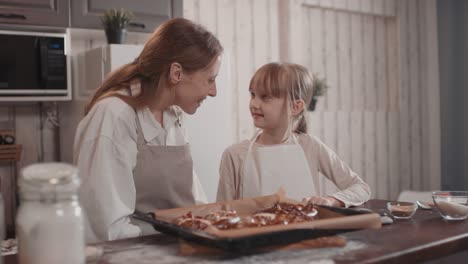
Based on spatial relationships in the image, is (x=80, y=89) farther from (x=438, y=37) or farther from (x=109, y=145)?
(x=438, y=37)

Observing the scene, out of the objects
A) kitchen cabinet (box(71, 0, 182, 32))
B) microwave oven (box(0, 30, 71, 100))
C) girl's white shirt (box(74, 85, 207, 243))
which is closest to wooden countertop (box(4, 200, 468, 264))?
girl's white shirt (box(74, 85, 207, 243))

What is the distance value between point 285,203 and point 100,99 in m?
0.67

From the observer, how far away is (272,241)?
1124mm

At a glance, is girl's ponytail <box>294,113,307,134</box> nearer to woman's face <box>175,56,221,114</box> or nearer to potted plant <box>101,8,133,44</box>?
woman's face <box>175,56,221,114</box>

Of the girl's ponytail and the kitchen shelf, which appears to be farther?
the kitchen shelf

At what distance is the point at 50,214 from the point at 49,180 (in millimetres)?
52

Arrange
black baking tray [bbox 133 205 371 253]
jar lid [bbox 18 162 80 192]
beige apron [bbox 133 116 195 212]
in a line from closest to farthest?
jar lid [bbox 18 162 80 192] < black baking tray [bbox 133 205 371 253] < beige apron [bbox 133 116 195 212]

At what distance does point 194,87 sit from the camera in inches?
72.2

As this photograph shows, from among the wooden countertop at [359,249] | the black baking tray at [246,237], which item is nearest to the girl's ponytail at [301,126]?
the wooden countertop at [359,249]

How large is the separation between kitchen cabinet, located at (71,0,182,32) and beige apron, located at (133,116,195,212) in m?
1.49

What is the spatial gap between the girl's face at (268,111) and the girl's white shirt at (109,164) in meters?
0.54

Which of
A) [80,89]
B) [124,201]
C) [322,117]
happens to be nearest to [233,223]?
[124,201]

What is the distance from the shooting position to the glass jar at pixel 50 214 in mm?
863

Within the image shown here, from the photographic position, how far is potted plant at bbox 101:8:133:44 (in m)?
3.02
